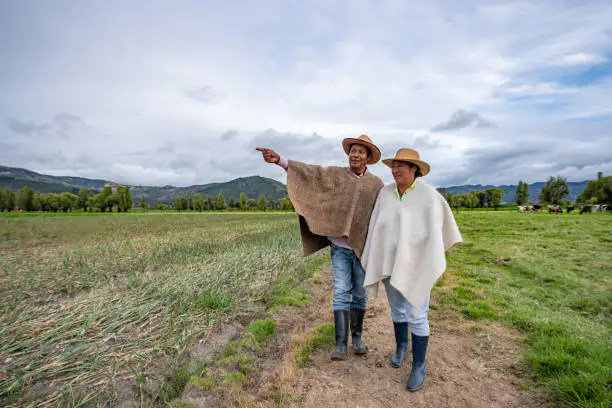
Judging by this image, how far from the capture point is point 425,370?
3594mm

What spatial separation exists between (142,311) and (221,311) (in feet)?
3.87

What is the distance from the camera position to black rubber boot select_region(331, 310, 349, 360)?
4.06 metres

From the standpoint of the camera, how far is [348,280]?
428 cm

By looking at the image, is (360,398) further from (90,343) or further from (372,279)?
(90,343)

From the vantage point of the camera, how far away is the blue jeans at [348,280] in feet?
13.7

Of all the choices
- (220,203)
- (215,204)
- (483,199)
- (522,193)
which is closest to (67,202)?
(220,203)

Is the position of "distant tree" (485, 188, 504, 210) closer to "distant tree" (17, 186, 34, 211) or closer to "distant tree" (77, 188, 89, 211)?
"distant tree" (77, 188, 89, 211)

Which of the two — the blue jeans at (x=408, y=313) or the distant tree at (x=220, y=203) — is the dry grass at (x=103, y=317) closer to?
the blue jeans at (x=408, y=313)

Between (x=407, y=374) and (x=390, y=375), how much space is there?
0.21 meters

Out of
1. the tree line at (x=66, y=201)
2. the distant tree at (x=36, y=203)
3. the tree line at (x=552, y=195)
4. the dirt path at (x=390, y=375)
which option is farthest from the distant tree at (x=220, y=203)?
the dirt path at (x=390, y=375)

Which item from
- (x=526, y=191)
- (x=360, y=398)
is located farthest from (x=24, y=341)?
(x=526, y=191)

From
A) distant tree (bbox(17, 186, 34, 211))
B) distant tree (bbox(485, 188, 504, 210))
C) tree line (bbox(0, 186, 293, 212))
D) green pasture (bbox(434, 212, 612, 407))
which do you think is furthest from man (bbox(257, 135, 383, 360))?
distant tree (bbox(485, 188, 504, 210))

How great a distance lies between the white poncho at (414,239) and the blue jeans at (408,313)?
141mm

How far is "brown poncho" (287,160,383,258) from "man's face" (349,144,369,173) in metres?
0.15
